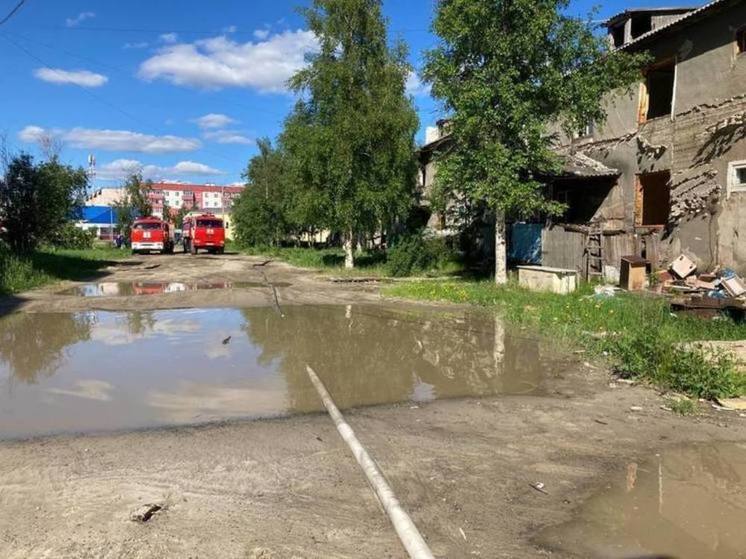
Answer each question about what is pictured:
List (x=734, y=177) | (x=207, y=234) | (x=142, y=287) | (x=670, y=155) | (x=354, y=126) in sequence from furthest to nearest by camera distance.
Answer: (x=207, y=234)
(x=354, y=126)
(x=142, y=287)
(x=670, y=155)
(x=734, y=177)

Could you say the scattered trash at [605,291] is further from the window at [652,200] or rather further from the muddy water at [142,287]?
the muddy water at [142,287]

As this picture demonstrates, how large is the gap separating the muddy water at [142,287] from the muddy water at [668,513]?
15.2 m

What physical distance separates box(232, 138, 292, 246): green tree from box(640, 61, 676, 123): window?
3110cm

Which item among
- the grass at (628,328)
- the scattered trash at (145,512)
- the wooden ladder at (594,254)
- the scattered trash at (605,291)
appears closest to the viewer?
the scattered trash at (145,512)

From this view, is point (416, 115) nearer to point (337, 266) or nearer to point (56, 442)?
point (337, 266)

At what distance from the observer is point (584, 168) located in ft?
64.7

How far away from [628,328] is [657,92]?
44.1 feet

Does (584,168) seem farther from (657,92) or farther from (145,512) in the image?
(145,512)

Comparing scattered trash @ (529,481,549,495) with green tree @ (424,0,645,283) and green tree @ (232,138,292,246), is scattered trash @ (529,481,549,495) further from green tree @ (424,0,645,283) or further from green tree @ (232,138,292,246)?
green tree @ (232,138,292,246)

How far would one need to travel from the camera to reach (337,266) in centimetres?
2831

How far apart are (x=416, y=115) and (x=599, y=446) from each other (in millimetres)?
21396

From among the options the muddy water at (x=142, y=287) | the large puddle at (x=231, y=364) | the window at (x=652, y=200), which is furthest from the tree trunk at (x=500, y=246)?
the muddy water at (x=142, y=287)

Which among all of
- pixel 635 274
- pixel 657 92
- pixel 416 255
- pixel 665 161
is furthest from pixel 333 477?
pixel 657 92

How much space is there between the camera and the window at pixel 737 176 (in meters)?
14.8
